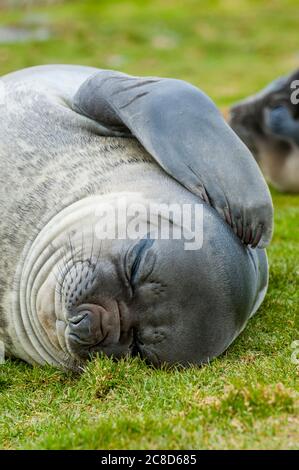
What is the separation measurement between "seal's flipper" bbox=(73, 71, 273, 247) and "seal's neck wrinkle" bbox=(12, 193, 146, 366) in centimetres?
39

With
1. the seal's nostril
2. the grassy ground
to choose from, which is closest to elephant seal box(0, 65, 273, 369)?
the seal's nostril

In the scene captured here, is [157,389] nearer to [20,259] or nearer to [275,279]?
[20,259]

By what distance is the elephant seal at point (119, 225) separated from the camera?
482cm

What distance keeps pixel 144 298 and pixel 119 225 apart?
0.44m

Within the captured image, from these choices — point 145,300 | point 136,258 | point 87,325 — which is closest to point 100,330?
point 87,325

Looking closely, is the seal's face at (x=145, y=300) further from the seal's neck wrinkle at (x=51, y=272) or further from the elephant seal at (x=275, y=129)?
the elephant seal at (x=275, y=129)

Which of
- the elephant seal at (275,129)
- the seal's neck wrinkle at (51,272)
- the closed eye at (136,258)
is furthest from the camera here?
the elephant seal at (275,129)

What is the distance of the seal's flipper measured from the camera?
5.17m

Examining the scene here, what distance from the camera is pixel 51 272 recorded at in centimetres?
503

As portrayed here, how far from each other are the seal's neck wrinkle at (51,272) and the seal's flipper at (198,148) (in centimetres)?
39

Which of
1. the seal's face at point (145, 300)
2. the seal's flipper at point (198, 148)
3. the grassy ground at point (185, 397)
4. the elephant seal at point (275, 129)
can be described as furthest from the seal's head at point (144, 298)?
the elephant seal at point (275, 129)

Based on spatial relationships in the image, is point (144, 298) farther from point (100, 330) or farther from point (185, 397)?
point (185, 397)

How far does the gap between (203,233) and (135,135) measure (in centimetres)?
85
